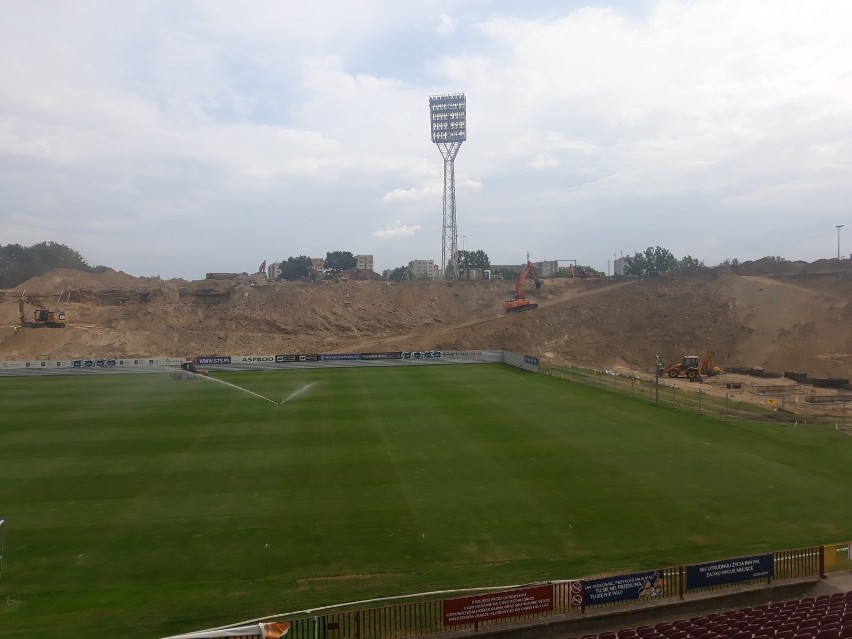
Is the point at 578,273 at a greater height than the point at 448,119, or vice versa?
the point at 448,119

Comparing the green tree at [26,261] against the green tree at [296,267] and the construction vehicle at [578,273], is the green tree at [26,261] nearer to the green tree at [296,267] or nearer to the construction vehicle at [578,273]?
the green tree at [296,267]

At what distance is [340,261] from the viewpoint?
157000 mm

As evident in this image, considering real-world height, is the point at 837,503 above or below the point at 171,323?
below

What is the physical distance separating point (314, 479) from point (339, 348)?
54551 millimetres

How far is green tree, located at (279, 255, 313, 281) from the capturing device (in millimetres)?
140500

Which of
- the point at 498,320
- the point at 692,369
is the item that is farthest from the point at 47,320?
the point at 692,369

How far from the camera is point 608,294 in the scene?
8525cm

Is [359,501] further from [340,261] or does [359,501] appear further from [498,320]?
[340,261]

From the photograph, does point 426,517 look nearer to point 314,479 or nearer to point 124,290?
point 314,479

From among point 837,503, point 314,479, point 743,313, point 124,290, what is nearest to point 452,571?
point 314,479

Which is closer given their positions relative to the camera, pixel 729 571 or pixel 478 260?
pixel 729 571

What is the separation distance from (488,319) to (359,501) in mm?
65008

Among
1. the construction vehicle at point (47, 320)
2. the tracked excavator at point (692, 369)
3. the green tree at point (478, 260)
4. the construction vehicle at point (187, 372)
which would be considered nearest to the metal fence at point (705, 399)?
the tracked excavator at point (692, 369)

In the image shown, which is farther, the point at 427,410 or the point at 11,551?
the point at 427,410
